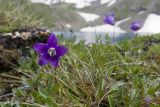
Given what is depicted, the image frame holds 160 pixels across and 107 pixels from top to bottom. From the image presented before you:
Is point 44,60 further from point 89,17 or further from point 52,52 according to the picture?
point 89,17

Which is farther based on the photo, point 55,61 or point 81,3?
point 81,3

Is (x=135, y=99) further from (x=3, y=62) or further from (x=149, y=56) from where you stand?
(x=149, y=56)

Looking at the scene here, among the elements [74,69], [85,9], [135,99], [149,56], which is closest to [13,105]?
[74,69]

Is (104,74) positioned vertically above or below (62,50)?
below

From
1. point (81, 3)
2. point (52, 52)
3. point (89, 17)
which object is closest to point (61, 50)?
point (52, 52)

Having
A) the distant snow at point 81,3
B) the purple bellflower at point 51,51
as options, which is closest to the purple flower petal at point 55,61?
the purple bellflower at point 51,51

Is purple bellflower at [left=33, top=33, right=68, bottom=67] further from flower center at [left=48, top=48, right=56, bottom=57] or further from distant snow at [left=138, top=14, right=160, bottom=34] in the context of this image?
distant snow at [left=138, top=14, right=160, bottom=34]

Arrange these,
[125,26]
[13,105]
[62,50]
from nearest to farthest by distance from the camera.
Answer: [62,50], [13,105], [125,26]
